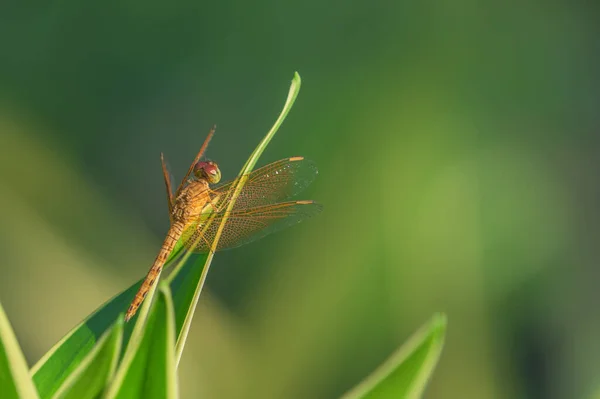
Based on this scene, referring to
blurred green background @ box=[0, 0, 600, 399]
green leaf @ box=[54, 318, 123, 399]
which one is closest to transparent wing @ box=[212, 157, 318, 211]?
blurred green background @ box=[0, 0, 600, 399]

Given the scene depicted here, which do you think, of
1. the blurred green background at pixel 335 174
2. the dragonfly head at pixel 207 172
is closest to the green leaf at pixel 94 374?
the dragonfly head at pixel 207 172

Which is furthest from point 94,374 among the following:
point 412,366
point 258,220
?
point 258,220

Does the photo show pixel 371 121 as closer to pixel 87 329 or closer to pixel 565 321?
pixel 565 321

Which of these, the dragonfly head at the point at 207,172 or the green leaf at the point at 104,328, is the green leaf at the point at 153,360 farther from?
the dragonfly head at the point at 207,172

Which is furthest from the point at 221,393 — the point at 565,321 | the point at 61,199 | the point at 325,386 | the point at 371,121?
the point at 565,321

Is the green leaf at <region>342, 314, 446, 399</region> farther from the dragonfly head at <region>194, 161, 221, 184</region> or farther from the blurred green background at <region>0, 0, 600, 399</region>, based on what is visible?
the blurred green background at <region>0, 0, 600, 399</region>
